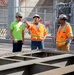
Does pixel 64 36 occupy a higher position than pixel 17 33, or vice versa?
pixel 17 33

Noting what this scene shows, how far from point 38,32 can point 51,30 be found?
9284mm

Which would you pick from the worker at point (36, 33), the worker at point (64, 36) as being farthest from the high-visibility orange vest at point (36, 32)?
the worker at point (64, 36)

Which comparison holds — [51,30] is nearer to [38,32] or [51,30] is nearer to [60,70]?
[38,32]

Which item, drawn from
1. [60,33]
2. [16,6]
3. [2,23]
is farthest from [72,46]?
[60,33]

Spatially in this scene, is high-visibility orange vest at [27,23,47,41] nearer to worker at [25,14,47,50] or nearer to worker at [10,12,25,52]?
worker at [25,14,47,50]

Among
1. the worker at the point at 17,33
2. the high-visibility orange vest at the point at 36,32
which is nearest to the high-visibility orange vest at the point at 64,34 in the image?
the high-visibility orange vest at the point at 36,32

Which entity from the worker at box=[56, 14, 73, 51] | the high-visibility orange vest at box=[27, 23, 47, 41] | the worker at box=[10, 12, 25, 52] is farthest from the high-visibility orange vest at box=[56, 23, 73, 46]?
the worker at box=[10, 12, 25, 52]

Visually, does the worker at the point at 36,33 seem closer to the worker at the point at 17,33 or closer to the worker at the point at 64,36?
the worker at the point at 17,33

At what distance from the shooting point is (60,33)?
24.5ft

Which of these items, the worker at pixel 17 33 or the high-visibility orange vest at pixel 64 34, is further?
the worker at pixel 17 33

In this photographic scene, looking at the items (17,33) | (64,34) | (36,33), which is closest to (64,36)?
(64,34)

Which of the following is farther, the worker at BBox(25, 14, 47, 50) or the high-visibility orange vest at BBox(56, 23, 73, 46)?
the worker at BBox(25, 14, 47, 50)

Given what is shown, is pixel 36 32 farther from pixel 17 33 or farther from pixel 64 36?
pixel 64 36

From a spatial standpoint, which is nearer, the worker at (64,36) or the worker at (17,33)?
the worker at (64,36)
